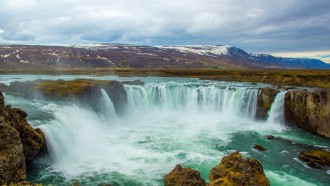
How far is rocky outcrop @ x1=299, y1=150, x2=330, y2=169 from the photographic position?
23266 millimetres

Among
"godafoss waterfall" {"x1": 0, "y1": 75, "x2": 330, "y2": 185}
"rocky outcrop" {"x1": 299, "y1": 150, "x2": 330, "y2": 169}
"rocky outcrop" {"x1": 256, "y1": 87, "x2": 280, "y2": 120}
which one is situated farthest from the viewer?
"rocky outcrop" {"x1": 256, "y1": 87, "x2": 280, "y2": 120}

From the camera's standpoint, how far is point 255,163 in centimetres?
1602

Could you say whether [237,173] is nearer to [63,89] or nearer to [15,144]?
[15,144]

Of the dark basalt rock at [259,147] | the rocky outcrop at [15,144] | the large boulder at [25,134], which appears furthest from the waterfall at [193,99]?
the rocky outcrop at [15,144]

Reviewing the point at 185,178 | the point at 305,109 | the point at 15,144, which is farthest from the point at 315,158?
the point at 15,144

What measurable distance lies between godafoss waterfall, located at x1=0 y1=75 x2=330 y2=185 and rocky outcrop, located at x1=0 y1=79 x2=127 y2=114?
224mm

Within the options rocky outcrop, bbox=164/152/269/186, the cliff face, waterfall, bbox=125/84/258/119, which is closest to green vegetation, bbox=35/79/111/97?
waterfall, bbox=125/84/258/119

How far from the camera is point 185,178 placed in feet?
49.3

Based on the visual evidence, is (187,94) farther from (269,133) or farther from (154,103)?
(269,133)

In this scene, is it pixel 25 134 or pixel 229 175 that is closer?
pixel 229 175

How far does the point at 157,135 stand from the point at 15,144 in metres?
17.9

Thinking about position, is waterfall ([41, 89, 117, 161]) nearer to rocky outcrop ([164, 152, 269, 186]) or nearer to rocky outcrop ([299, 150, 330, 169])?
rocky outcrop ([164, 152, 269, 186])

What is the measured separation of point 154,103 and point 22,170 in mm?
33467

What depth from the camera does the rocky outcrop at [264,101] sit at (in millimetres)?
40938
